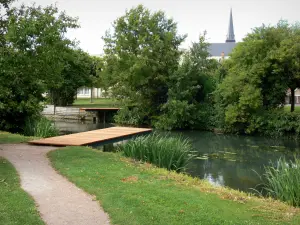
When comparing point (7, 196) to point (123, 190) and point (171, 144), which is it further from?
point (171, 144)

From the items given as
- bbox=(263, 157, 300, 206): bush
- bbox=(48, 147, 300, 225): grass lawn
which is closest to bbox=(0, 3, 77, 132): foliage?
bbox=(48, 147, 300, 225): grass lawn

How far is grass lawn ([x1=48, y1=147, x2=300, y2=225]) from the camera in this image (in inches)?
202

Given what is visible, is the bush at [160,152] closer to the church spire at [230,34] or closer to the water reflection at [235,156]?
the water reflection at [235,156]

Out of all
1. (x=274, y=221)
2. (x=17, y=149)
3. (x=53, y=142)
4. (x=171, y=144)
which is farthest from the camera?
(x=53, y=142)

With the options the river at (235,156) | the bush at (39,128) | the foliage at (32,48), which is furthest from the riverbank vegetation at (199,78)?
the foliage at (32,48)

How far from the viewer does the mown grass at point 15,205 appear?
4703mm

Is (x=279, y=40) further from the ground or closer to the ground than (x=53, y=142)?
further from the ground

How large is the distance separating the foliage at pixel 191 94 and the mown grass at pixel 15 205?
20024mm

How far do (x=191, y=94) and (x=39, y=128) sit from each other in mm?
13745

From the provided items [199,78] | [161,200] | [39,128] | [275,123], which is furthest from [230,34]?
[161,200]

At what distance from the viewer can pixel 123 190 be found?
21.0 feet

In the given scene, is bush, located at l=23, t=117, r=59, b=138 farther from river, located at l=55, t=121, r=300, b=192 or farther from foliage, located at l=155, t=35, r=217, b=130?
foliage, located at l=155, t=35, r=217, b=130

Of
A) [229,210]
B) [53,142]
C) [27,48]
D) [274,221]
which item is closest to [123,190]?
[229,210]

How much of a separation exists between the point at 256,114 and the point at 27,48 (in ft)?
58.0
